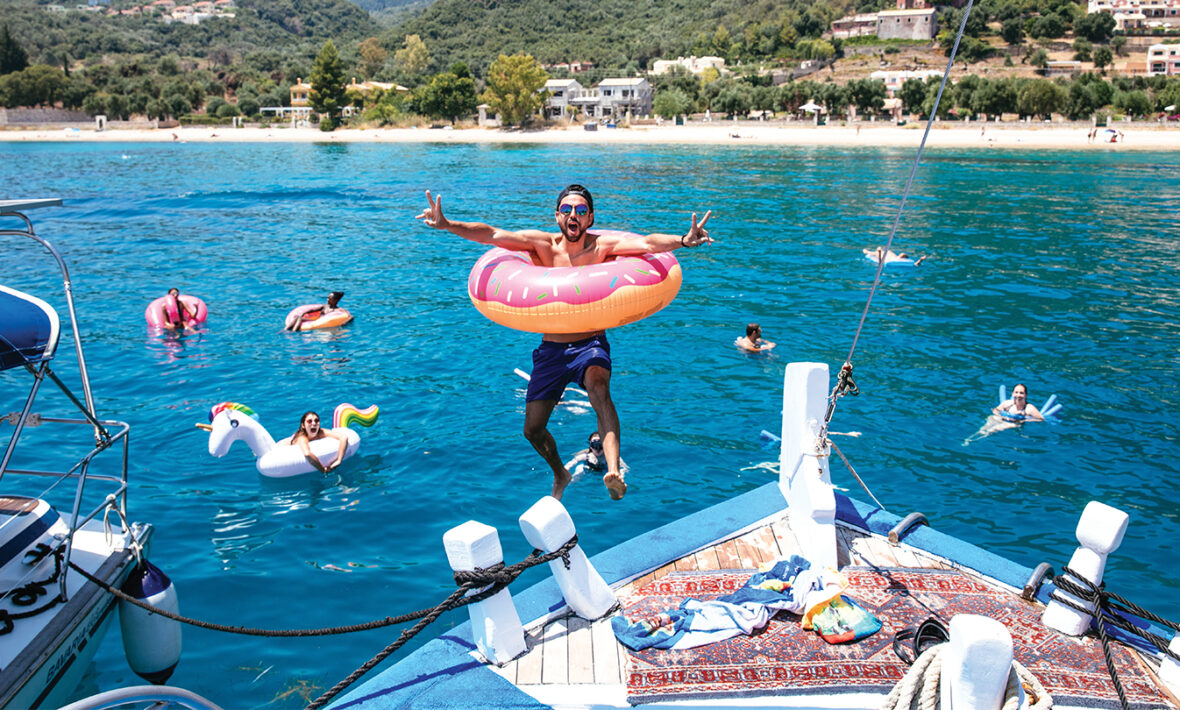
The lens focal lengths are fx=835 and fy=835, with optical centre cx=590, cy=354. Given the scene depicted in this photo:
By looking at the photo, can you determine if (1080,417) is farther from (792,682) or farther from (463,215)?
(463,215)

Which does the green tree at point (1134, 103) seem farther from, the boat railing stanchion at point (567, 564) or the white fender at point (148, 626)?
the white fender at point (148, 626)

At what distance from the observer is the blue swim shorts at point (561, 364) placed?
673cm

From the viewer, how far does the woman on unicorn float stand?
10180 mm

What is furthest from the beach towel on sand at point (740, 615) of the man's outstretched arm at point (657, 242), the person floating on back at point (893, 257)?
the person floating on back at point (893, 257)

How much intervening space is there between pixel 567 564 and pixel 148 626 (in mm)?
3603

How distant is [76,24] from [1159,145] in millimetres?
215498

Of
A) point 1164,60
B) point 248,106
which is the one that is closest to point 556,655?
point 248,106

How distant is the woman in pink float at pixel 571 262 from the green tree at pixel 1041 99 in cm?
7703

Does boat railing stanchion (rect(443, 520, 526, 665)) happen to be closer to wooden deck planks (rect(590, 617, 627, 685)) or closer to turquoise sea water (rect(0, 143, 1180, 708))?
wooden deck planks (rect(590, 617, 627, 685))

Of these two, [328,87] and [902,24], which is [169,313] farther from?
[902,24]

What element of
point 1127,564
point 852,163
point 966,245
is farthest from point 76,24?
point 1127,564

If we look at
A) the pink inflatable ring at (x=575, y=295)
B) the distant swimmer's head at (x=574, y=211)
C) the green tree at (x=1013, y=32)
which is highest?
the green tree at (x=1013, y=32)

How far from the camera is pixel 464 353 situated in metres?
16.0

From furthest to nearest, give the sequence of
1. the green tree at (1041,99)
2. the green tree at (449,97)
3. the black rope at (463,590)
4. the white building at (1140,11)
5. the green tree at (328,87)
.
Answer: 1. the white building at (1140,11)
2. the green tree at (328,87)
3. the green tree at (449,97)
4. the green tree at (1041,99)
5. the black rope at (463,590)
